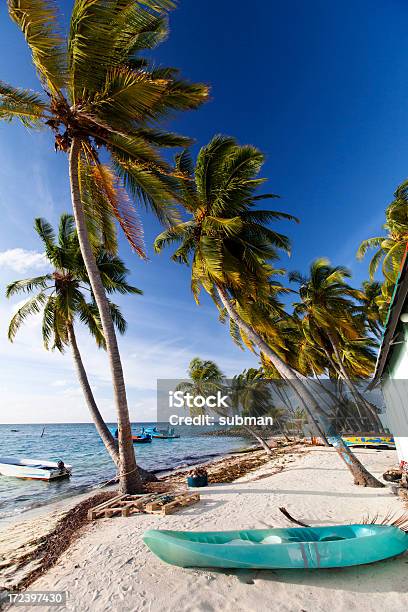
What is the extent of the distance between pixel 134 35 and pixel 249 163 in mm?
5979

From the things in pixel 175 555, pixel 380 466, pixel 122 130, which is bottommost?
pixel 380 466

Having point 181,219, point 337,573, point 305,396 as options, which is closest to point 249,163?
point 181,219

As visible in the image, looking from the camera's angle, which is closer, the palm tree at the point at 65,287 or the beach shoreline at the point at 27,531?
the beach shoreline at the point at 27,531

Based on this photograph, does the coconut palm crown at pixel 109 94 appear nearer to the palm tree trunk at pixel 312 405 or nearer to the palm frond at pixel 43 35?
the palm frond at pixel 43 35

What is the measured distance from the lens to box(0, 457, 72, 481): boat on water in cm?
1702

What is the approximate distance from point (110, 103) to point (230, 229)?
18.5ft

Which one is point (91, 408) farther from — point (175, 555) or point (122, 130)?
point (122, 130)

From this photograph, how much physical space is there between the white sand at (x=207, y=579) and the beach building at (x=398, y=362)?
299 centimetres

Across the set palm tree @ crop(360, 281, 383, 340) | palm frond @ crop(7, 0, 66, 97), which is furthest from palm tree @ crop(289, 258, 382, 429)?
palm frond @ crop(7, 0, 66, 97)

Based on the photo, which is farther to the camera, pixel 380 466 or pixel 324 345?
pixel 324 345

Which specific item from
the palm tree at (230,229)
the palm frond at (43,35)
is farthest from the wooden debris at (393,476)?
the palm frond at (43,35)

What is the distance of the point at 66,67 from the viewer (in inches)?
319

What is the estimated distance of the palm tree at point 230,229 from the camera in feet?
41.1

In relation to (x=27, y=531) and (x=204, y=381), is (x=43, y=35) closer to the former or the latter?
(x=27, y=531)
